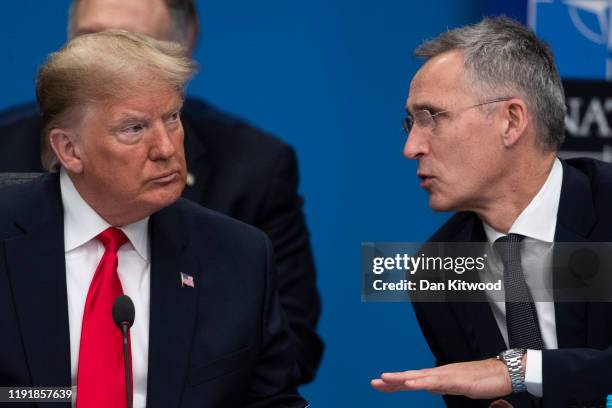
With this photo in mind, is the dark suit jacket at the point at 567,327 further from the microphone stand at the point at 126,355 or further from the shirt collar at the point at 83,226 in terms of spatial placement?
the microphone stand at the point at 126,355

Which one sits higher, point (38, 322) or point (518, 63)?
point (518, 63)

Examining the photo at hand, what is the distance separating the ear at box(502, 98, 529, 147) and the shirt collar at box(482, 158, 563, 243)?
136 millimetres

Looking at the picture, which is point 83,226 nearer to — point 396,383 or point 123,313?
point 123,313

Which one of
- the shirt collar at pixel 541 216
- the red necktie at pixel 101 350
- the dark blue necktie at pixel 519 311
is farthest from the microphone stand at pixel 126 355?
the shirt collar at pixel 541 216

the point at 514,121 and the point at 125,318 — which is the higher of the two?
the point at 514,121

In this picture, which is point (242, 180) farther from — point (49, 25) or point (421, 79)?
point (49, 25)

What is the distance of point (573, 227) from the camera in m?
2.97

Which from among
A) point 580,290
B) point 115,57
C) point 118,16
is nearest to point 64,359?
point 115,57

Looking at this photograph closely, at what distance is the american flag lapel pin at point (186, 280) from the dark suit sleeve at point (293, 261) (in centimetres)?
105

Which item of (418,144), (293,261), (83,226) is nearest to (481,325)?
(418,144)

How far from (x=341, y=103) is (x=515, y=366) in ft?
7.88

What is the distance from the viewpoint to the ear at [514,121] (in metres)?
3.08

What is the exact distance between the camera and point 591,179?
122 inches

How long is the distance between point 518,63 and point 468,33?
0.16 metres
